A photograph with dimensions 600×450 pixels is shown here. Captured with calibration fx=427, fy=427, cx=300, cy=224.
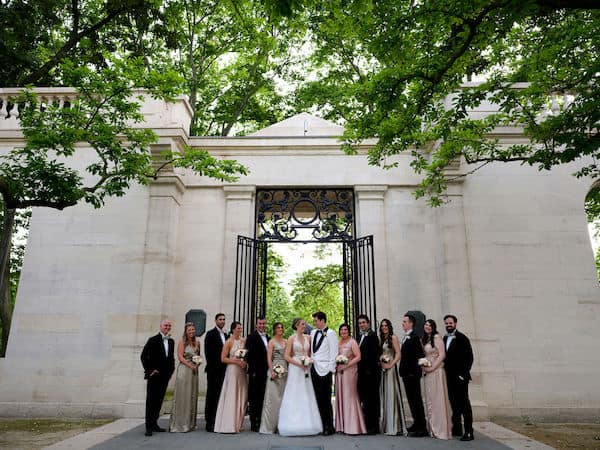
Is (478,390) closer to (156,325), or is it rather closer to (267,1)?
(156,325)

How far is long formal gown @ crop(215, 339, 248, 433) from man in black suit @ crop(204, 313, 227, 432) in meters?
0.18

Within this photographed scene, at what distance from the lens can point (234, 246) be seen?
9203 mm

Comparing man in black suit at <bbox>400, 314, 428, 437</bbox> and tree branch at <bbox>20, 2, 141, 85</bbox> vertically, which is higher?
tree branch at <bbox>20, 2, 141, 85</bbox>

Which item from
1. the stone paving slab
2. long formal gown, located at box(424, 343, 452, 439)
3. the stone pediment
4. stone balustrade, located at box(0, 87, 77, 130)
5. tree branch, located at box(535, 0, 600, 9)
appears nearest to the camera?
tree branch, located at box(535, 0, 600, 9)

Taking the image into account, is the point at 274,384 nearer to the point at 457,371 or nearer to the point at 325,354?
the point at 325,354

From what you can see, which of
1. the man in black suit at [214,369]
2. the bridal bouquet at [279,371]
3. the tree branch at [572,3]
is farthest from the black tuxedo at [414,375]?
the tree branch at [572,3]

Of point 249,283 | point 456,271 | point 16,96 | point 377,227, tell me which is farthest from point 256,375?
point 16,96

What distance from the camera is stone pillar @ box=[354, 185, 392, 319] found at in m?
8.79

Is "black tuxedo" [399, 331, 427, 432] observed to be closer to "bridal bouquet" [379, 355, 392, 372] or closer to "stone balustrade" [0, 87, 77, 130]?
"bridal bouquet" [379, 355, 392, 372]

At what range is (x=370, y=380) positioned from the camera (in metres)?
6.52

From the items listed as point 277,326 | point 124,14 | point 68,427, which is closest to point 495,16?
point 277,326

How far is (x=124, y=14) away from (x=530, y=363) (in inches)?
514

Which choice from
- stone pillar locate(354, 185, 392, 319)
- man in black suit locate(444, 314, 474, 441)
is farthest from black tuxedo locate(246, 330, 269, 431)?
stone pillar locate(354, 185, 392, 319)

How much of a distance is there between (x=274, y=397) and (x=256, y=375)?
436mm
